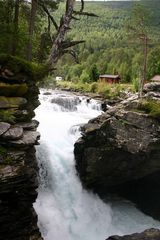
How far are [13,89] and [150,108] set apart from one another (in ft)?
35.1

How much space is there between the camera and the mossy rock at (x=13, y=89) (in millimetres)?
17656

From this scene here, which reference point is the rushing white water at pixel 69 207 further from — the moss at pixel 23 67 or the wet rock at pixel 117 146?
the moss at pixel 23 67

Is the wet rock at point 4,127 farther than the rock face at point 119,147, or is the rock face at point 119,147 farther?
the rock face at point 119,147

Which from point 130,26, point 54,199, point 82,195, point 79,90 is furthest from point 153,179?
point 79,90

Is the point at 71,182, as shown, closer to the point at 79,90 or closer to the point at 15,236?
the point at 15,236

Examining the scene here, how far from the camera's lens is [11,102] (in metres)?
17.8

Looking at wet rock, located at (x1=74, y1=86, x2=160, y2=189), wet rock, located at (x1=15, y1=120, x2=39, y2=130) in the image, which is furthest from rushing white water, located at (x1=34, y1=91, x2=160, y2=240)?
wet rock, located at (x1=15, y1=120, x2=39, y2=130)

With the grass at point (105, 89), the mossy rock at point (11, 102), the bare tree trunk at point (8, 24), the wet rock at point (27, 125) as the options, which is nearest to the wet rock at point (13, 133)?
the wet rock at point (27, 125)

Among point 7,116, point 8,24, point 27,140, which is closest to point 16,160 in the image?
point 27,140

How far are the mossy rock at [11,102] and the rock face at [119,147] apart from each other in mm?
7425

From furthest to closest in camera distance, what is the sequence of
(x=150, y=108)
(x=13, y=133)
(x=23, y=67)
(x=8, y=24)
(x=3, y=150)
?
(x=150, y=108) → (x=8, y=24) → (x=23, y=67) → (x=13, y=133) → (x=3, y=150)

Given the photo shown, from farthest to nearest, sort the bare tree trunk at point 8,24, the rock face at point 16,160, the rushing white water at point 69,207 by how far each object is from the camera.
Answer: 1. the bare tree trunk at point 8,24
2. the rushing white water at point 69,207
3. the rock face at point 16,160

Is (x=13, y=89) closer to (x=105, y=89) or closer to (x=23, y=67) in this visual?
(x=23, y=67)

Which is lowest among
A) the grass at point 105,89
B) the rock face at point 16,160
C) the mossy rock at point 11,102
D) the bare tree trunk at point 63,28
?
the rock face at point 16,160
